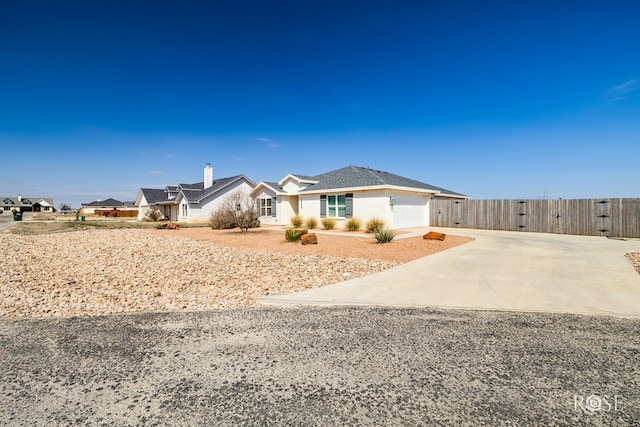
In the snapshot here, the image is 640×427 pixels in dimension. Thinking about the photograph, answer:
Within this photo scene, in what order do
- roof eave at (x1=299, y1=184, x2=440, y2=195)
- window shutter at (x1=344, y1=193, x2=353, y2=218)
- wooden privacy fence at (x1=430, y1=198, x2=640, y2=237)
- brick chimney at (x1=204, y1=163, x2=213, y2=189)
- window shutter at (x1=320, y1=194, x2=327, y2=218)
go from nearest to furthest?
1. wooden privacy fence at (x1=430, y1=198, x2=640, y2=237)
2. roof eave at (x1=299, y1=184, x2=440, y2=195)
3. window shutter at (x1=344, y1=193, x2=353, y2=218)
4. window shutter at (x1=320, y1=194, x2=327, y2=218)
5. brick chimney at (x1=204, y1=163, x2=213, y2=189)

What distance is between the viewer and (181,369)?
10.7 ft

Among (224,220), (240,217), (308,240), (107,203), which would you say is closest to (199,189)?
(224,220)

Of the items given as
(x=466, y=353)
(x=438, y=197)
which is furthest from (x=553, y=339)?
(x=438, y=197)

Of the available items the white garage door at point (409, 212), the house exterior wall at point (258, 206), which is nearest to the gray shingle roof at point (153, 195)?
the house exterior wall at point (258, 206)

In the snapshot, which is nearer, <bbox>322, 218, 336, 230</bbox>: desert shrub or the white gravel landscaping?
the white gravel landscaping

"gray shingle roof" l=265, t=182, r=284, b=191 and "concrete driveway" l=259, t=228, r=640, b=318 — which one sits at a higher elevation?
"gray shingle roof" l=265, t=182, r=284, b=191

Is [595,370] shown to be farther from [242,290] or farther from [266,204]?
[266,204]

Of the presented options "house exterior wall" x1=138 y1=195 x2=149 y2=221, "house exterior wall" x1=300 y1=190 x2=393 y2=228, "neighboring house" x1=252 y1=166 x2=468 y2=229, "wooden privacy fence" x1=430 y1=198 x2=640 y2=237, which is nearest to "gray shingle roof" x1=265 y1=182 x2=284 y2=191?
"neighboring house" x1=252 y1=166 x2=468 y2=229

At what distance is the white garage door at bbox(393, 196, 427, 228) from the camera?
66.5 ft

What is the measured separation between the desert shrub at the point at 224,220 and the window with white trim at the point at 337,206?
22.5ft

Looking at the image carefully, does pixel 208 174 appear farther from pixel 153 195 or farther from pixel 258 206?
pixel 153 195

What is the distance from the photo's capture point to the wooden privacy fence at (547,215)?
16734 mm

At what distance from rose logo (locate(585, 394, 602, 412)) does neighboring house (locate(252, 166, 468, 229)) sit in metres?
16.4

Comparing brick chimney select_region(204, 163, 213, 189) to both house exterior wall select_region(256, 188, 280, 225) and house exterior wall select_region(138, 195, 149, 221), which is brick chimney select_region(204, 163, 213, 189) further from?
house exterior wall select_region(138, 195, 149, 221)
